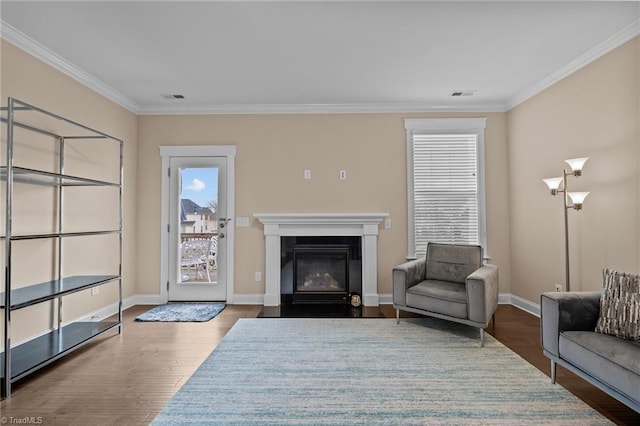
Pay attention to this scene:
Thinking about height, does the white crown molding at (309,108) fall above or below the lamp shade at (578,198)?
above

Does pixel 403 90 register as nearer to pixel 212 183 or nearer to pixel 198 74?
pixel 198 74

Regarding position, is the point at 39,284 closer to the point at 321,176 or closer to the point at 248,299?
the point at 248,299

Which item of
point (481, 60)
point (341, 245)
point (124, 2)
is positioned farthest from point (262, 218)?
point (481, 60)

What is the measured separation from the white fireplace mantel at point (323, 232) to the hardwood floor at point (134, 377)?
93 cm

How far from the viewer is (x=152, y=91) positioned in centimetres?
384

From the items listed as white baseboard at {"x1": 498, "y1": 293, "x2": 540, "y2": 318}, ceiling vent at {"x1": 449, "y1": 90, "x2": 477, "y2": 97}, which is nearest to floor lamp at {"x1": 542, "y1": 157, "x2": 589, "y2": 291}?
white baseboard at {"x1": 498, "y1": 293, "x2": 540, "y2": 318}

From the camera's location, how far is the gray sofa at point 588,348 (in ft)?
5.45

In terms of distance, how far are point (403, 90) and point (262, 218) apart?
2.37m

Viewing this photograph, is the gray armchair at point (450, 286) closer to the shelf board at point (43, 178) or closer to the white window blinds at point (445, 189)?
the white window blinds at point (445, 189)

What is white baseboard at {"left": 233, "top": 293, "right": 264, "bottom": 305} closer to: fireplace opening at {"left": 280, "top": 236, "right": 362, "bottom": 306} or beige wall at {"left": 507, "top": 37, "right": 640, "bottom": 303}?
fireplace opening at {"left": 280, "top": 236, "right": 362, "bottom": 306}

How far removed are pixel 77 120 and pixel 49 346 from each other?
86.5 inches

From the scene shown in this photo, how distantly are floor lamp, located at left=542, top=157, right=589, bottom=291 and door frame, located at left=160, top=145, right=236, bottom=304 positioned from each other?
3692 mm

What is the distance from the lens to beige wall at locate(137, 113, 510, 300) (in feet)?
14.2

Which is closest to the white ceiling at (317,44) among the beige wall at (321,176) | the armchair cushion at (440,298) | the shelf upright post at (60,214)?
the beige wall at (321,176)
